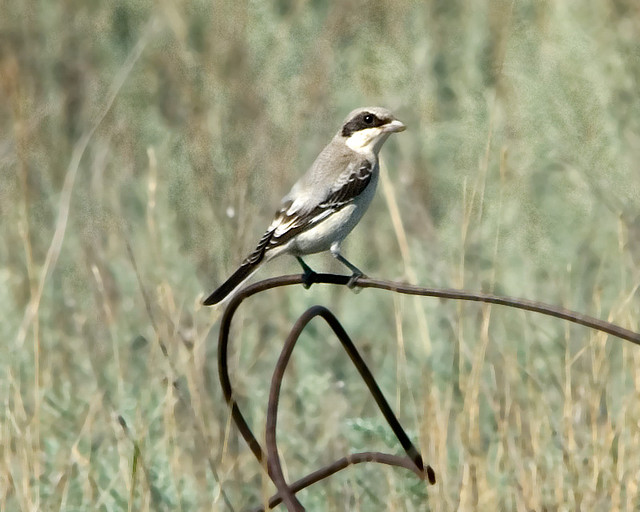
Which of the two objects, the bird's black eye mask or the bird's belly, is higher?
the bird's black eye mask

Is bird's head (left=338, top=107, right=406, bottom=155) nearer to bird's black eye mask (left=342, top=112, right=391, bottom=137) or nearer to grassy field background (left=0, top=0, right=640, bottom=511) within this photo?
bird's black eye mask (left=342, top=112, right=391, bottom=137)

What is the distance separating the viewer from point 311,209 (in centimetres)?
407

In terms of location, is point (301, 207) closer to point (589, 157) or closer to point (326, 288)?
point (326, 288)

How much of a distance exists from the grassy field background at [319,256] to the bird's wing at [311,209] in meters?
0.12

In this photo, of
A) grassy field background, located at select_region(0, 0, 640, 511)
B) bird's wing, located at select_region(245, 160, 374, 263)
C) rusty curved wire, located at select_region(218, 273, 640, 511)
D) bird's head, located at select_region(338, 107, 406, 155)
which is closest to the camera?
rusty curved wire, located at select_region(218, 273, 640, 511)

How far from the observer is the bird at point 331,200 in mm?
3939

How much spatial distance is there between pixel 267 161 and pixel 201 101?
2.09ft

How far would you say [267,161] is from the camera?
5.82 metres

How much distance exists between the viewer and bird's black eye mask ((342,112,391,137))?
4398 mm

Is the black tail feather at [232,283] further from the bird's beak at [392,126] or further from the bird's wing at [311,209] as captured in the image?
the bird's beak at [392,126]

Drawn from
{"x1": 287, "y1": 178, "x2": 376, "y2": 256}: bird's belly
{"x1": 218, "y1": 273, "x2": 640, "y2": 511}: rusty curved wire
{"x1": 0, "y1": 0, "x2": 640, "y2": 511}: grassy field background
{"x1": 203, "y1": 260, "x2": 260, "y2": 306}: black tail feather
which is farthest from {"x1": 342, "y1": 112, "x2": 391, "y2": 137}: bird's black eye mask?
{"x1": 218, "y1": 273, "x2": 640, "y2": 511}: rusty curved wire

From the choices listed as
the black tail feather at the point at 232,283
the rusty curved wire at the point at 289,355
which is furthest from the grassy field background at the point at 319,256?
the rusty curved wire at the point at 289,355

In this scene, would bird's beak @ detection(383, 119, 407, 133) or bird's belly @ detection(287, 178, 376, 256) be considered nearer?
bird's belly @ detection(287, 178, 376, 256)

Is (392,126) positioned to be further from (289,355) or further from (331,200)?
(289,355)
